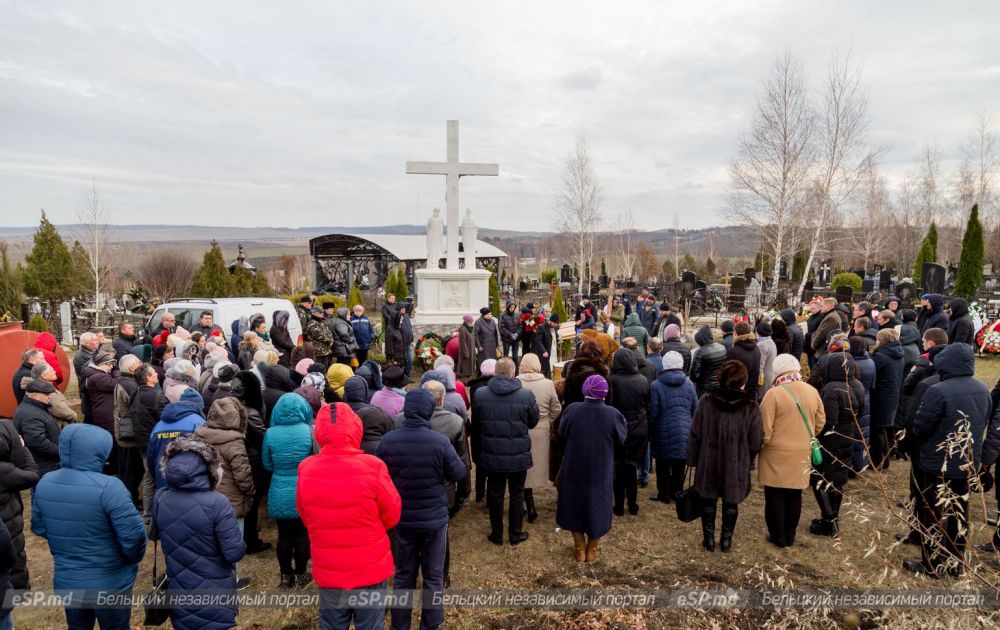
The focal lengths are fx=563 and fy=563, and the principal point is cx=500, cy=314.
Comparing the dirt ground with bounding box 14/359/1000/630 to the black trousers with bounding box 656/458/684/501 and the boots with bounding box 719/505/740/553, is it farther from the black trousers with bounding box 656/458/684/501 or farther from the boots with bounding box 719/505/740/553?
Result: the black trousers with bounding box 656/458/684/501

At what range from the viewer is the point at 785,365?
4.69 metres

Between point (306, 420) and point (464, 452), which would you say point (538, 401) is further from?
point (306, 420)

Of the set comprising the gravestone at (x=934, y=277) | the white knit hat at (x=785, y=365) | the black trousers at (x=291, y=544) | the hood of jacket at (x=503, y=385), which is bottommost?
the black trousers at (x=291, y=544)

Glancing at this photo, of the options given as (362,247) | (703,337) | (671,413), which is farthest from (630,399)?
(362,247)

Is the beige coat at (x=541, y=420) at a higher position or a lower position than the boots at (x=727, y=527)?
higher

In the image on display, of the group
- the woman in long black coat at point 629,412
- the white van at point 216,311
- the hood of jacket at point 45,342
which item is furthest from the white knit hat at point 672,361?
the hood of jacket at point 45,342

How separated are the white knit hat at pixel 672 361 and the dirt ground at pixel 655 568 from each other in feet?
4.62

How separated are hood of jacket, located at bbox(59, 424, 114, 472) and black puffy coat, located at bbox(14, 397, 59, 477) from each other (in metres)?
1.75

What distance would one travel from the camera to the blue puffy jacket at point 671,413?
5301 mm

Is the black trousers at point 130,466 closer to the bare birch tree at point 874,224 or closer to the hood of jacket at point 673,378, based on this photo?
the hood of jacket at point 673,378

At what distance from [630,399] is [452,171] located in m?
8.71

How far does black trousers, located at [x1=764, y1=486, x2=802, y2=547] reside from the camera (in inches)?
182

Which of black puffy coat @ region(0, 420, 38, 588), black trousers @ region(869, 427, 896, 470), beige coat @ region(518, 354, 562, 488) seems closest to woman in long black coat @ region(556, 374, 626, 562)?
beige coat @ region(518, 354, 562, 488)

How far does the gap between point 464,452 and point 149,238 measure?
21425 centimetres
